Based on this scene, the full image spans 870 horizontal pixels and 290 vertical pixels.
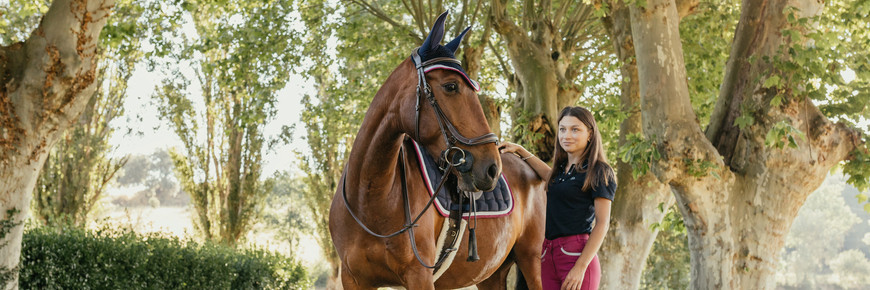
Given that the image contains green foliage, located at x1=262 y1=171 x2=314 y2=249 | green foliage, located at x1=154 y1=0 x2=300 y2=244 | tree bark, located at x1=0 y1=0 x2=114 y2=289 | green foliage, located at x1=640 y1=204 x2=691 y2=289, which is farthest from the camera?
green foliage, located at x1=262 y1=171 x2=314 y2=249

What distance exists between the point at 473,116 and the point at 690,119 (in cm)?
395

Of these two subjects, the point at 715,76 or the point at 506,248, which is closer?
the point at 506,248

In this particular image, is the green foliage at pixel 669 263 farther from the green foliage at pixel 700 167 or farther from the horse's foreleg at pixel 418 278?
the horse's foreleg at pixel 418 278

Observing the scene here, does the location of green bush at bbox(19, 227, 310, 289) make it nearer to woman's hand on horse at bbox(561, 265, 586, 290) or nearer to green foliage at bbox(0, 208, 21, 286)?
green foliage at bbox(0, 208, 21, 286)

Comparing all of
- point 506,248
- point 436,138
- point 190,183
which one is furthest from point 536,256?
point 190,183

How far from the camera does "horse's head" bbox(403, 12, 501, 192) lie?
2715 millimetres

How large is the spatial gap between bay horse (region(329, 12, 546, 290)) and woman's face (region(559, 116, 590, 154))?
2.01ft

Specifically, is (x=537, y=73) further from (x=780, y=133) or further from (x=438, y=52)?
(x=438, y=52)

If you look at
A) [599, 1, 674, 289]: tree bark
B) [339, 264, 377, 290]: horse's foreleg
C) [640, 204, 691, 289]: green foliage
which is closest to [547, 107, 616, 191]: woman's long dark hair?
[339, 264, 377, 290]: horse's foreleg

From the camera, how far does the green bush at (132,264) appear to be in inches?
271

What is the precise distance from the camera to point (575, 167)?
11.2 ft

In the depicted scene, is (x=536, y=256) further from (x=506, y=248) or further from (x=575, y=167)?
(x=575, y=167)

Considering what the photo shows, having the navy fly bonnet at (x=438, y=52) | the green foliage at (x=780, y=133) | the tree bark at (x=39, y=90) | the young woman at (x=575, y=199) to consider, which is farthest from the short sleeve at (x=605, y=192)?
the tree bark at (x=39, y=90)

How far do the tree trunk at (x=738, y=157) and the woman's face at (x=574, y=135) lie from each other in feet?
9.19
